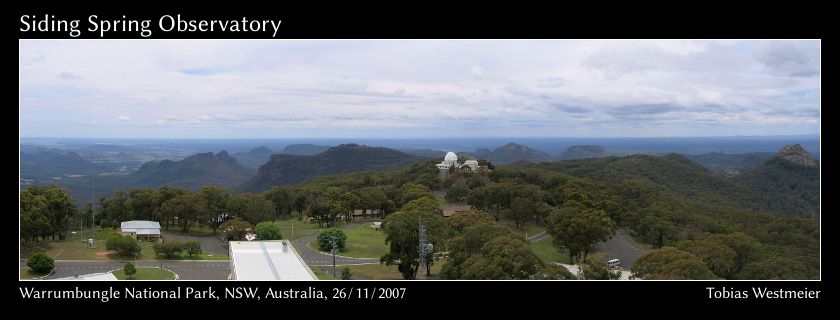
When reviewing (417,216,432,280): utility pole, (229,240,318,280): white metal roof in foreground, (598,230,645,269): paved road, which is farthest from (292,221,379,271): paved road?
(598,230,645,269): paved road

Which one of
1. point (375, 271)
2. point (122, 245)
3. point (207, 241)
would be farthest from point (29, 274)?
point (375, 271)

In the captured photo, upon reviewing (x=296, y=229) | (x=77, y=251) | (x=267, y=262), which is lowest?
(x=296, y=229)

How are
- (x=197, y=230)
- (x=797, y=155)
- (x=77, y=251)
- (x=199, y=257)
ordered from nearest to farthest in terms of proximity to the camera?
(x=77, y=251)
(x=199, y=257)
(x=197, y=230)
(x=797, y=155)

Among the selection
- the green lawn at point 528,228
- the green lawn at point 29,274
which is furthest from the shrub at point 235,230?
the green lawn at point 528,228

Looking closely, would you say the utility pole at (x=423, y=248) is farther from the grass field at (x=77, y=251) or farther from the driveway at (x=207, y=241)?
the driveway at (x=207, y=241)

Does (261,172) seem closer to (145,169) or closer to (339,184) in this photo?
(145,169)

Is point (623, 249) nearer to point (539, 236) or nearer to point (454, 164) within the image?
point (539, 236)
